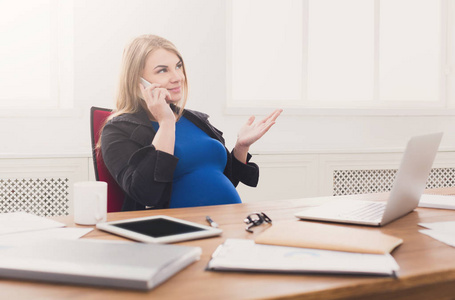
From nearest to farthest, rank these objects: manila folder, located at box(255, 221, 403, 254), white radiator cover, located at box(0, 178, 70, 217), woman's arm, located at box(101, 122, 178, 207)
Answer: manila folder, located at box(255, 221, 403, 254), woman's arm, located at box(101, 122, 178, 207), white radiator cover, located at box(0, 178, 70, 217)

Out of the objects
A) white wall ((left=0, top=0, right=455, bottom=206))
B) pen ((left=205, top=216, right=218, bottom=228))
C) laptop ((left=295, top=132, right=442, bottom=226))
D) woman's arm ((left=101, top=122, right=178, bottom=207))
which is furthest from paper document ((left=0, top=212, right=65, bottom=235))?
white wall ((left=0, top=0, right=455, bottom=206))

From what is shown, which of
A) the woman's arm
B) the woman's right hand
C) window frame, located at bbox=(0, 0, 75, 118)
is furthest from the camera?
window frame, located at bbox=(0, 0, 75, 118)

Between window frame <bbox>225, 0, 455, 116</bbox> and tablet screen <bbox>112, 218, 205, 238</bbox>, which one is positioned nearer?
tablet screen <bbox>112, 218, 205, 238</bbox>

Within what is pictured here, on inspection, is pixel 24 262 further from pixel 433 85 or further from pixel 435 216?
pixel 433 85

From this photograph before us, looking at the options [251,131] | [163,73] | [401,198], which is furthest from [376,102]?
[401,198]

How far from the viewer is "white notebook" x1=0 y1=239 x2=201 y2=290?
588 millimetres

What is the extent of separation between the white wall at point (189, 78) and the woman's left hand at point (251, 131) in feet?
2.97

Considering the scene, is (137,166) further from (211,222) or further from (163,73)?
(211,222)

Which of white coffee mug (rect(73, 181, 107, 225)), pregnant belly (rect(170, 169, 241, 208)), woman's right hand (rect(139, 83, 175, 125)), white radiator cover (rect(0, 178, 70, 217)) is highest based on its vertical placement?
woman's right hand (rect(139, 83, 175, 125))

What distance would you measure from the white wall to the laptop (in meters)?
1.59

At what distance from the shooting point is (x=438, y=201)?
130cm

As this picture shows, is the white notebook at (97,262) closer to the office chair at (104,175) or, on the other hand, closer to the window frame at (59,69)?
the office chair at (104,175)

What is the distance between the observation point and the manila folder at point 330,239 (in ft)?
2.44

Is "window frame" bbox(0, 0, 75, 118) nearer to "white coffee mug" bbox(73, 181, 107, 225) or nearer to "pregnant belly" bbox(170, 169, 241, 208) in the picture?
"pregnant belly" bbox(170, 169, 241, 208)
